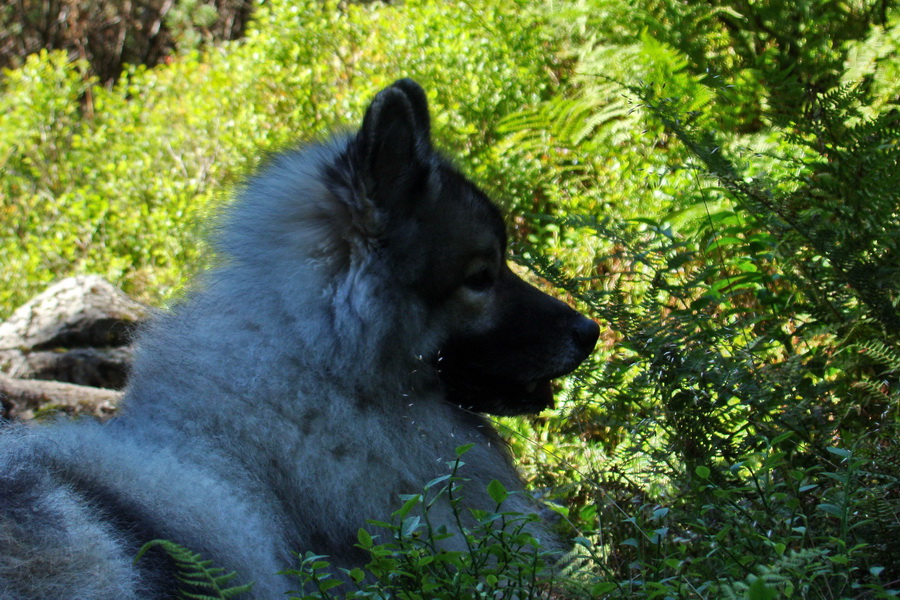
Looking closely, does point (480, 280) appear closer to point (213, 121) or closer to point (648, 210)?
point (648, 210)

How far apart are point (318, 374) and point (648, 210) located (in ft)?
11.1

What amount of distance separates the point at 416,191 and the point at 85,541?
165 cm

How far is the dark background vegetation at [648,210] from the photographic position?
2.90m

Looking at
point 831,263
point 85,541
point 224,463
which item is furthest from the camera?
point 831,263

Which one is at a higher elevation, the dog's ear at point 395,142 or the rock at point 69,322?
the dog's ear at point 395,142

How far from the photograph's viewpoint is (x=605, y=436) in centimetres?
462

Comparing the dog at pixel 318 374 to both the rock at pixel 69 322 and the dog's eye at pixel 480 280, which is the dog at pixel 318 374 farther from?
the rock at pixel 69 322

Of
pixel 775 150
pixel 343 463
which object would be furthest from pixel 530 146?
pixel 343 463

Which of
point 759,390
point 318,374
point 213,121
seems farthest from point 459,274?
point 213,121

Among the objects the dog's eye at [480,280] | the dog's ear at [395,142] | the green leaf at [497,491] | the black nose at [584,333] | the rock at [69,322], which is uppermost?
the dog's ear at [395,142]

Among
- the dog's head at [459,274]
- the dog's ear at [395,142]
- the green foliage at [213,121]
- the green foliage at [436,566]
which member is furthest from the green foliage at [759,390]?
the green foliage at [213,121]

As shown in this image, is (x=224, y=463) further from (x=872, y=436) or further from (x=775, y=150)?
(x=775, y=150)

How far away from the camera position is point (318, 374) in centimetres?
299

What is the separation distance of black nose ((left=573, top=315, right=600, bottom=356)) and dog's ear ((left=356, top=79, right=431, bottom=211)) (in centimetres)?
88
